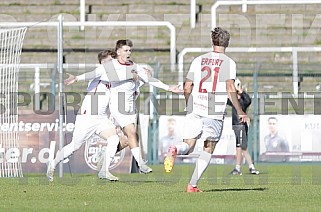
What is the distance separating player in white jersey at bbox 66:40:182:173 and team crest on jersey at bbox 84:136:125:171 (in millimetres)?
3959

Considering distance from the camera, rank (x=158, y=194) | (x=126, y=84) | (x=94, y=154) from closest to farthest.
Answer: (x=158, y=194)
(x=126, y=84)
(x=94, y=154)

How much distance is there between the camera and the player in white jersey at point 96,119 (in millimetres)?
17188

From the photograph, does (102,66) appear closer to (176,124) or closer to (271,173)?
(271,173)

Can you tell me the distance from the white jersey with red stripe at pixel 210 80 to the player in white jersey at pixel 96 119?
3581 mm

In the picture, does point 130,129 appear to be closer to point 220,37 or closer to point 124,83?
point 124,83

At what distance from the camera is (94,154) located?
21062 mm

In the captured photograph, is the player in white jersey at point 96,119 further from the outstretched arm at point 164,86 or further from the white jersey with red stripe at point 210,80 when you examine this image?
the white jersey with red stripe at point 210,80

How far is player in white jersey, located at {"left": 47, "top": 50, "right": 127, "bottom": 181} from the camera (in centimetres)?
1719

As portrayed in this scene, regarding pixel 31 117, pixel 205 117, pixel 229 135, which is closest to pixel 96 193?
pixel 205 117

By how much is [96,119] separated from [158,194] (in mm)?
3822

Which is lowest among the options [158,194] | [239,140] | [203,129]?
[158,194]

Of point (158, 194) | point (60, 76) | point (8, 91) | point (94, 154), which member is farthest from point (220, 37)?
point (94, 154)

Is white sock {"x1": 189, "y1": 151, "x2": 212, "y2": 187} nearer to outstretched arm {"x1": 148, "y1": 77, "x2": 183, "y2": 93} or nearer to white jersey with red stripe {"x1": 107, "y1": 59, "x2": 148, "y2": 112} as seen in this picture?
outstretched arm {"x1": 148, "y1": 77, "x2": 183, "y2": 93}

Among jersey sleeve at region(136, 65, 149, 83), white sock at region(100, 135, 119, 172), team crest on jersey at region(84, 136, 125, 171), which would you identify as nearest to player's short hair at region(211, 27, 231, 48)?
jersey sleeve at region(136, 65, 149, 83)
